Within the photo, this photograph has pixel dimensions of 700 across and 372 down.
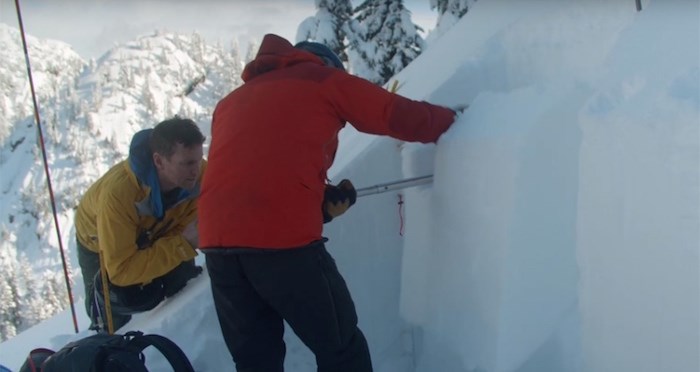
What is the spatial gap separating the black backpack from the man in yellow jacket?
1.92ft

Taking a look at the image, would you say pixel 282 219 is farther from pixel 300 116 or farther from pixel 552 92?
pixel 552 92

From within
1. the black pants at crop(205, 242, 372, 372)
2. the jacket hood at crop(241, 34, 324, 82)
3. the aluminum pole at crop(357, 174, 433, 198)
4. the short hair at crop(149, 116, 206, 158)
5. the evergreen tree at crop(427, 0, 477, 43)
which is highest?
the evergreen tree at crop(427, 0, 477, 43)

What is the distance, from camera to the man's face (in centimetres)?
325

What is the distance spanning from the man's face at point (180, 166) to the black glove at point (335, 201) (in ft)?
2.85

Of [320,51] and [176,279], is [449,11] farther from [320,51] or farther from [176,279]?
[320,51]

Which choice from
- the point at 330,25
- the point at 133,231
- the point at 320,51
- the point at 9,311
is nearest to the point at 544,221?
the point at 320,51

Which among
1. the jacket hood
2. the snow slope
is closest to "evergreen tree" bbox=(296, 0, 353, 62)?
the snow slope

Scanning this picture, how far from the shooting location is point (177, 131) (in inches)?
127

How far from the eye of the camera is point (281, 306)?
7.82 feet

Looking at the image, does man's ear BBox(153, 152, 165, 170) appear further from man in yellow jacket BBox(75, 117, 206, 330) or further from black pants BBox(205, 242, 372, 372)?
black pants BBox(205, 242, 372, 372)

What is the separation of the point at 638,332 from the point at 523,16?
7.18ft

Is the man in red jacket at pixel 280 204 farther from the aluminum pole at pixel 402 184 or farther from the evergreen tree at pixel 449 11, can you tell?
the evergreen tree at pixel 449 11

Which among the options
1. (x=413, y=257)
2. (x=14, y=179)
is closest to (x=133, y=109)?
(x=14, y=179)

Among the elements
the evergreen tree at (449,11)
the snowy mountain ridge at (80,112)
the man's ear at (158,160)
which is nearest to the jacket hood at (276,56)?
the man's ear at (158,160)
